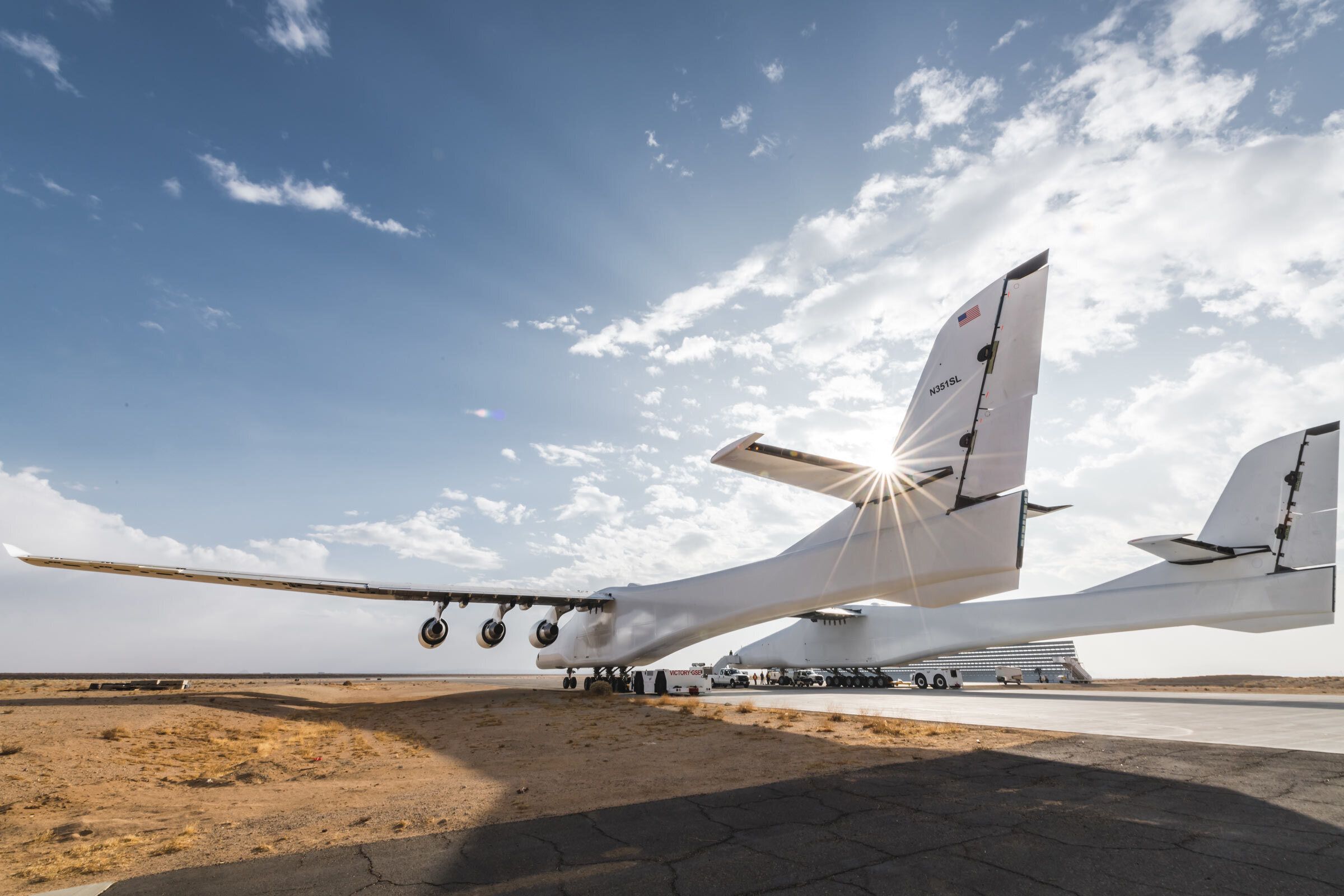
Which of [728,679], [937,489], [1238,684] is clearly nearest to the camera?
[937,489]

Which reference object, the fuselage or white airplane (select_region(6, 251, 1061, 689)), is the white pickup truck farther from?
white airplane (select_region(6, 251, 1061, 689))

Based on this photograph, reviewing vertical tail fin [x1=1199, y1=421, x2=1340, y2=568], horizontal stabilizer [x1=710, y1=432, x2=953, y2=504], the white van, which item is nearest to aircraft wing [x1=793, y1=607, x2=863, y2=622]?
the white van

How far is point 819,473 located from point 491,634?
587 inches

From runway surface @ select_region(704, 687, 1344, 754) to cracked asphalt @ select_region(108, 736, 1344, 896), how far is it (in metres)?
4.03

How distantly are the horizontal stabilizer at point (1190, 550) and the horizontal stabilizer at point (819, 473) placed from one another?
12403 millimetres

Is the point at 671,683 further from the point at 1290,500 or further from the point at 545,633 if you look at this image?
the point at 1290,500

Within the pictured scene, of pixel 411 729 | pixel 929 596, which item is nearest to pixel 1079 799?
pixel 929 596

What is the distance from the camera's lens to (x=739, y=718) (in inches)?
539

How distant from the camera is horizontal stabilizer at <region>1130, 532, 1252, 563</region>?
19.9m

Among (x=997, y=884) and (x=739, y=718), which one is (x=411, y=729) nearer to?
(x=739, y=718)

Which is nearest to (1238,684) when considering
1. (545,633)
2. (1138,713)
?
(1138,713)

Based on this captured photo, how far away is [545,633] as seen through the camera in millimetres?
23469

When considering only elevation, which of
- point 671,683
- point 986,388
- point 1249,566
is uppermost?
point 986,388

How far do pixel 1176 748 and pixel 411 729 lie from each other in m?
13.2
